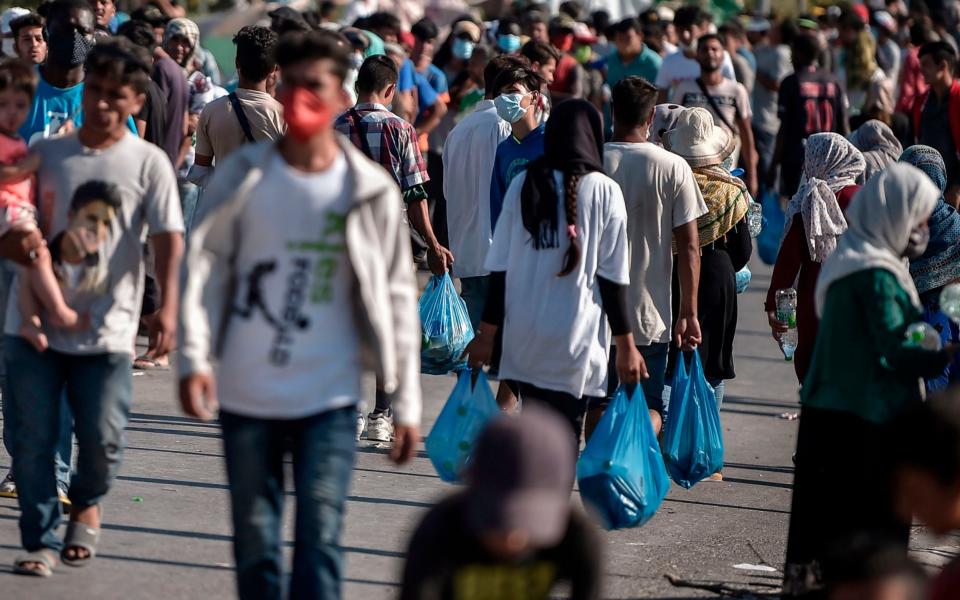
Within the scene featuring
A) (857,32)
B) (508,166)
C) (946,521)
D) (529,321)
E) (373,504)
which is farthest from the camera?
(857,32)

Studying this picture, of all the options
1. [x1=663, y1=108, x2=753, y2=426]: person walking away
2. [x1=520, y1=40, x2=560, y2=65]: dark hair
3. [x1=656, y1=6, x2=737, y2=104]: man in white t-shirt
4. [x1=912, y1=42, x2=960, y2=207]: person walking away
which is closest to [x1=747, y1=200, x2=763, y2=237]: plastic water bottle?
[x1=663, y1=108, x2=753, y2=426]: person walking away

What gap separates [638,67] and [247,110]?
840 centimetres

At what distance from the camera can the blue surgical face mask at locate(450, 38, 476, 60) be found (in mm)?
15117

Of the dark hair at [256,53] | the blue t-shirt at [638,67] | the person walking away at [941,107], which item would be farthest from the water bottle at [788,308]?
the blue t-shirt at [638,67]

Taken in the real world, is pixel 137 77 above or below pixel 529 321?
above

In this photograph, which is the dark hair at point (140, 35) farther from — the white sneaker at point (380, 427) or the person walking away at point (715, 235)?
the person walking away at point (715, 235)

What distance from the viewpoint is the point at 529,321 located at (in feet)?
20.1

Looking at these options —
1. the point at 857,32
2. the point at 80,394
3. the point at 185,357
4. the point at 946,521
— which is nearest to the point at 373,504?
the point at 80,394

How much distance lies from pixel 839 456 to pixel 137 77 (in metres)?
2.68

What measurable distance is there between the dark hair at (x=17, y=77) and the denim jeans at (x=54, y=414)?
0.92 metres

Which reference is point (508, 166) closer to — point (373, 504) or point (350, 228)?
point (373, 504)

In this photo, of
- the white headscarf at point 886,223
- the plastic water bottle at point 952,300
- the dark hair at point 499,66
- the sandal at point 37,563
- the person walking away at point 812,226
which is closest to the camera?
the white headscarf at point 886,223

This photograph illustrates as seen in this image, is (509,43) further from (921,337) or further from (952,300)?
(921,337)

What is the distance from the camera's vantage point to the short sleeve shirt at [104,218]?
5.43 m
